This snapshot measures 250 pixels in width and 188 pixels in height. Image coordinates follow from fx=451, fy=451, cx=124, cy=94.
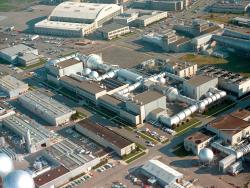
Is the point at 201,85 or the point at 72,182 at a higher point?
the point at 201,85

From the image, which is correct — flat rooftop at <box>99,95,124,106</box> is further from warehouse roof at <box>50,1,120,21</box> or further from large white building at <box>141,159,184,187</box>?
warehouse roof at <box>50,1,120,21</box>

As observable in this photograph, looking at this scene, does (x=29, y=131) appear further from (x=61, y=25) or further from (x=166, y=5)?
(x=166, y=5)

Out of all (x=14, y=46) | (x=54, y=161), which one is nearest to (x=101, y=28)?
(x=14, y=46)

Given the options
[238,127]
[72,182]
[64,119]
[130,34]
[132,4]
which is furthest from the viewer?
[132,4]

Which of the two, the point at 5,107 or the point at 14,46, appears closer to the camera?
the point at 5,107

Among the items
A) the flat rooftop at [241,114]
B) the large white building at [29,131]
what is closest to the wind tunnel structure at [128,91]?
the flat rooftop at [241,114]

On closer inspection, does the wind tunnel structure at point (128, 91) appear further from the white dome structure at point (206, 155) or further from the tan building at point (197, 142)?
the white dome structure at point (206, 155)

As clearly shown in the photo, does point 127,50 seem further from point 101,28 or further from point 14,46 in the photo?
point 14,46
